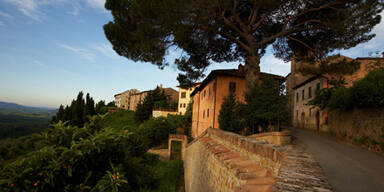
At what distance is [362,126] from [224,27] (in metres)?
9.91

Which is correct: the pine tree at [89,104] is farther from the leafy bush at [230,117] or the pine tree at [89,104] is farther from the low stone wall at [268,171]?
the low stone wall at [268,171]

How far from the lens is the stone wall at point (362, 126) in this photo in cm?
930

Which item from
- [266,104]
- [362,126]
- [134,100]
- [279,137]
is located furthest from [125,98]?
[362,126]

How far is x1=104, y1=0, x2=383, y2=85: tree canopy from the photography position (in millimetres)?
9938

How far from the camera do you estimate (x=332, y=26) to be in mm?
10000

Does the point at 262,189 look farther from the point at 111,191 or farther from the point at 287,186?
the point at 111,191

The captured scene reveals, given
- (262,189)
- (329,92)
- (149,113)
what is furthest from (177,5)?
(149,113)

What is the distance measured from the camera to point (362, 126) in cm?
1055

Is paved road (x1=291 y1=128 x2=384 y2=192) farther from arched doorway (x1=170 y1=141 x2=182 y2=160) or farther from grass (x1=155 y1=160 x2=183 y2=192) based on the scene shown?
arched doorway (x1=170 y1=141 x2=182 y2=160)

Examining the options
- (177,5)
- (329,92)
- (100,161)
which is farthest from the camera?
(329,92)

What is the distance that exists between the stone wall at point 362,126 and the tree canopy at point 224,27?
12.7 feet

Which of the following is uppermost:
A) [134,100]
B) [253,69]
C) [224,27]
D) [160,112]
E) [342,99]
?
[224,27]

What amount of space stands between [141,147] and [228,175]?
4.28 metres

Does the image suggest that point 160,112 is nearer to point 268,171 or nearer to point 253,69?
point 253,69
